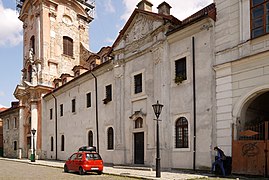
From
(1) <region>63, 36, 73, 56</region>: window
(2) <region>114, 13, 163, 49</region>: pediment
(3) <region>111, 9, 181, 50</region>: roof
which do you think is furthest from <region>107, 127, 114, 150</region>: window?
(1) <region>63, 36, 73, 56</region>: window

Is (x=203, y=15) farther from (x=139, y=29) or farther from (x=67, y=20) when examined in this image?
(x=67, y=20)

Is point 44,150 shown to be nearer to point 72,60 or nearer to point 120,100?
point 72,60

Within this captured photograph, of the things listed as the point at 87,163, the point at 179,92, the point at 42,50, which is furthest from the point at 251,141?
the point at 42,50

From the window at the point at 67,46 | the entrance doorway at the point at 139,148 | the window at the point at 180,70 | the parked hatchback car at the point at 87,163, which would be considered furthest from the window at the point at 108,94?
the window at the point at 67,46

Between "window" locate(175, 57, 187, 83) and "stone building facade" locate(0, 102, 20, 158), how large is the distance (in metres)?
32.0

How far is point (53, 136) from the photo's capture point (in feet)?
119

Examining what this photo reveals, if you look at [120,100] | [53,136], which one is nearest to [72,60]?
[53,136]

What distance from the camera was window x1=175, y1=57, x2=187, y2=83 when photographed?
18.4 m

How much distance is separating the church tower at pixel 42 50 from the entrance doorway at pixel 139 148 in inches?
750

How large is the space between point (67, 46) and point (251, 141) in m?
33.1

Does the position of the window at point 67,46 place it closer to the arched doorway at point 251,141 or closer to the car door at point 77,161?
the car door at point 77,161

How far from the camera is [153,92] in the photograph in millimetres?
20625

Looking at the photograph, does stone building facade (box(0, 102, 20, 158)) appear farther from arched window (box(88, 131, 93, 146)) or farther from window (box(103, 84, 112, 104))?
window (box(103, 84, 112, 104))

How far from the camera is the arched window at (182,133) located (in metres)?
18.1
